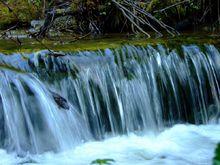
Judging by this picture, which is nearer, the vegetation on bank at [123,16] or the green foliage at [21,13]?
the vegetation on bank at [123,16]

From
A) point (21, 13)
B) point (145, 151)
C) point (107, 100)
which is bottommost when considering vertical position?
point (145, 151)

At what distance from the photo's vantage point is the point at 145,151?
3996 mm

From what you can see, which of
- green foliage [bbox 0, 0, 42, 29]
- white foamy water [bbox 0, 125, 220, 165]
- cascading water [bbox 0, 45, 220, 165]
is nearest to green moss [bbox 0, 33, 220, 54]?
cascading water [bbox 0, 45, 220, 165]

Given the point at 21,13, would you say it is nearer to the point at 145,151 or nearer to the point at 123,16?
the point at 123,16

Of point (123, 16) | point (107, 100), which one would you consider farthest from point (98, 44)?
point (123, 16)

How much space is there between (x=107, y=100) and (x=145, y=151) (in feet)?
2.64

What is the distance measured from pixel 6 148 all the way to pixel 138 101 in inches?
64.1

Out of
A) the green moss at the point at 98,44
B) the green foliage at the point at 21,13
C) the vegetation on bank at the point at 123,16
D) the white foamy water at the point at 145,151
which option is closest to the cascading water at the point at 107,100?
the white foamy water at the point at 145,151

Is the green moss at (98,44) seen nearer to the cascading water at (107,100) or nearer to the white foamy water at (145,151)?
the cascading water at (107,100)

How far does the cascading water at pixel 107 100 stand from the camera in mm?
3898

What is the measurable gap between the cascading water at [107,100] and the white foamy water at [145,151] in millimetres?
11

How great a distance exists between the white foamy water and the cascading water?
0.03 ft

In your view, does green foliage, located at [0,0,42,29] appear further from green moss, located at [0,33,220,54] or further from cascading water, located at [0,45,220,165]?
cascading water, located at [0,45,220,165]

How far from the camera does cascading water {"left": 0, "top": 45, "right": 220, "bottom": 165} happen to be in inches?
153
